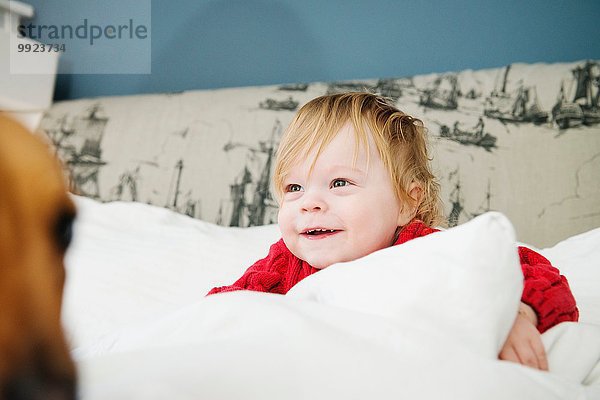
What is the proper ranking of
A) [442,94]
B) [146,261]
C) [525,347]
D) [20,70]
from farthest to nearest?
[20,70], [442,94], [146,261], [525,347]

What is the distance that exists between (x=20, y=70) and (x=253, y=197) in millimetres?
1300

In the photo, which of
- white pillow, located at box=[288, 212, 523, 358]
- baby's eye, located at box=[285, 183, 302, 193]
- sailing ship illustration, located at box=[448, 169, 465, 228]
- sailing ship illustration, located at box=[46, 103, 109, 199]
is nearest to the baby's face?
baby's eye, located at box=[285, 183, 302, 193]

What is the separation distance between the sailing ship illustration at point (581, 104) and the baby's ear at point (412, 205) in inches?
28.6

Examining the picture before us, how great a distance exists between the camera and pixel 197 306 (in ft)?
1.78

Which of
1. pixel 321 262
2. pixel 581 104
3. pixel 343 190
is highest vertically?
pixel 581 104

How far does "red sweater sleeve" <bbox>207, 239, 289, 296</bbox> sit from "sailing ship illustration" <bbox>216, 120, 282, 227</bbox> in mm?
663

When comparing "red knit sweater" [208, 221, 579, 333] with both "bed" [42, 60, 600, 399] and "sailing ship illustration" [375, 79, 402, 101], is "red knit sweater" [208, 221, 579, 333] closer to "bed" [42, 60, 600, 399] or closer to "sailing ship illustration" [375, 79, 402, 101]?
"bed" [42, 60, 600, 399]

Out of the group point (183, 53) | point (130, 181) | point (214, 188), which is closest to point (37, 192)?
point (214, 188)

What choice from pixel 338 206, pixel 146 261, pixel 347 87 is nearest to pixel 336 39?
pixel 347 87

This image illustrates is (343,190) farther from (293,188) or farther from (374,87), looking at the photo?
(374,87)

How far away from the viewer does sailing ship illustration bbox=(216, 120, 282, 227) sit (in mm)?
1691

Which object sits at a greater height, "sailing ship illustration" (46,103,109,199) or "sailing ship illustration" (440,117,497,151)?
"sailing ship illustration" (440,117,497,151)

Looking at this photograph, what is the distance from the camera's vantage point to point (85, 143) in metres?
1.95

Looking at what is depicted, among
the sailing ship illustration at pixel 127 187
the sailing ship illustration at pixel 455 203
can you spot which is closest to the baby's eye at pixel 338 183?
the sailing ship illustration at pixel 455 203
